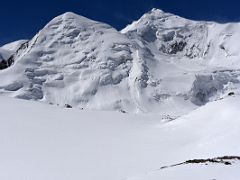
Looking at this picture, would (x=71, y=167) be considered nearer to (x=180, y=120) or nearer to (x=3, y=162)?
(x=3, y=162)

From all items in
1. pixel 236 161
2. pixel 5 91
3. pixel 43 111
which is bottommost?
pixel 5 91

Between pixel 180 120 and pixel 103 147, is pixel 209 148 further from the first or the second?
pixel 180 120

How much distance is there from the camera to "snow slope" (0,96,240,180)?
87.5 ft

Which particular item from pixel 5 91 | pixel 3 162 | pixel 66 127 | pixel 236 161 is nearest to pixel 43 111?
pixel 66 127

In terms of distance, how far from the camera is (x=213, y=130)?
130 feet

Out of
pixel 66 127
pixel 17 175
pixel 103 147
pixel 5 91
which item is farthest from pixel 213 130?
pixel 5 91

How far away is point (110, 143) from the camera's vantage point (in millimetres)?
37188

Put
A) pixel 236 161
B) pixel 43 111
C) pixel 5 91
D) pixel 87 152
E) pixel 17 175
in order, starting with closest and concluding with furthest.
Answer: pixel 236 161
pixel 17 175
pixel 87 152
pixel 43 111
pixel 5 91

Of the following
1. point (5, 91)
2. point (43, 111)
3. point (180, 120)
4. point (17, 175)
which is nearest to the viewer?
point (17, 175)

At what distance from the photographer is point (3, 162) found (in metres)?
29.3

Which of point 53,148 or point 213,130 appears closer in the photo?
point 53,148

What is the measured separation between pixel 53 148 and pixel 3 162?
18.2 feet

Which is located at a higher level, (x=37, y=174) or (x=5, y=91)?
(x=37, y=174)

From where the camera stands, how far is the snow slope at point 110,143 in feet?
87.5
